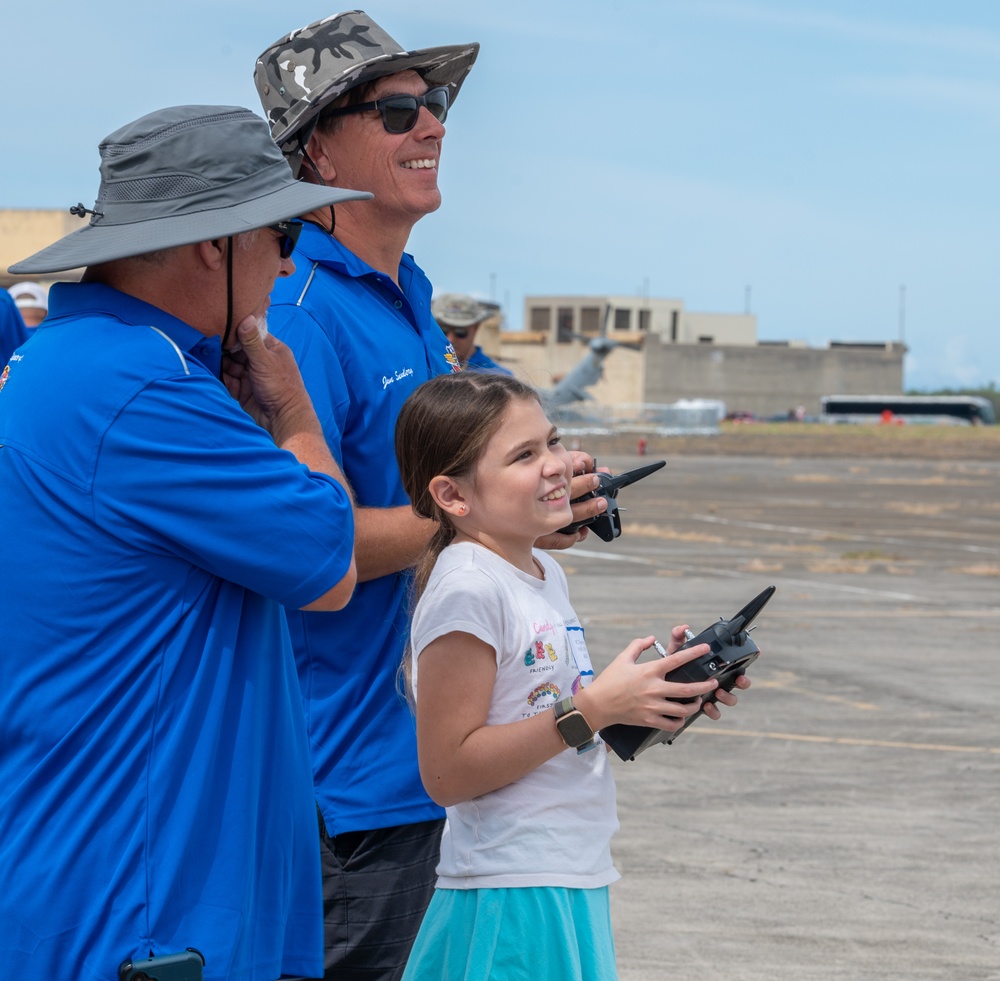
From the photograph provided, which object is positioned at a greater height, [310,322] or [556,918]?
[310,322]

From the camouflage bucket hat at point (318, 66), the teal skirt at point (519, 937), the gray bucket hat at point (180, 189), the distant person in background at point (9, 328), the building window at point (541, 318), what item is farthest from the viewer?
the building window at point (541, 318)

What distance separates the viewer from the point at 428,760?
300 cm

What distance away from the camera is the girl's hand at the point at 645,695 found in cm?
281

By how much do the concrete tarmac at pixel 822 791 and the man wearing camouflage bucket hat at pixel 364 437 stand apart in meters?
2.52

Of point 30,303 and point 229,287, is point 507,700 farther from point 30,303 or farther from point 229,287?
point 30,303

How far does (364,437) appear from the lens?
3285mm

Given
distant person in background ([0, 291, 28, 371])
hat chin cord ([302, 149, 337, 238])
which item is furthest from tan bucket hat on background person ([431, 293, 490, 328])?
hat chin cord ([302, 149, 337, 238])

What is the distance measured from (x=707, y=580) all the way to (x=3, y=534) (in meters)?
18.2

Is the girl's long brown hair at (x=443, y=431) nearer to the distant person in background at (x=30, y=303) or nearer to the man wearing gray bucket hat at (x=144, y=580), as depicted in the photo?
the man wearing gray bucket hat at (x=144, y=580)

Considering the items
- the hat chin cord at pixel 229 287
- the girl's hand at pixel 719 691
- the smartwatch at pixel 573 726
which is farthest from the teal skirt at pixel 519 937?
the hat chin cord at pixel 229 287

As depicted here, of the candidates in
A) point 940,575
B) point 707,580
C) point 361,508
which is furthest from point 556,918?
point 940,575

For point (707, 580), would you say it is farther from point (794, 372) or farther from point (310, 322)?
point (794, 372)

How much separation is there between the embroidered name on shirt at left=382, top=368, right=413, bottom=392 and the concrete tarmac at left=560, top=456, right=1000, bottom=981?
118 inches

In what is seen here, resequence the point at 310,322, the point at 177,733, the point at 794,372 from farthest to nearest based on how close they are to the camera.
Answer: the point at 794,372
the point at 310,322
the point at 177,733
